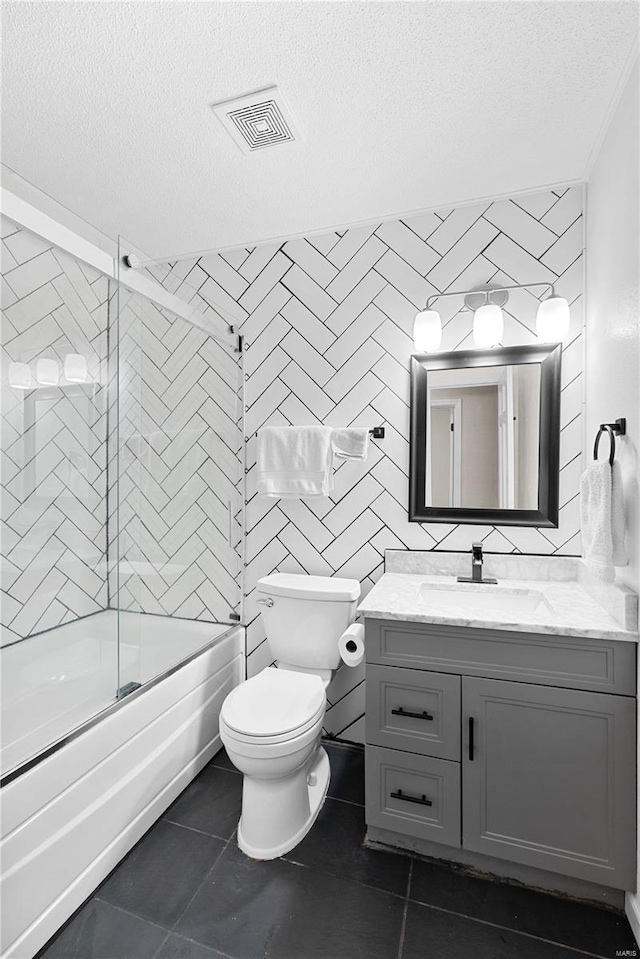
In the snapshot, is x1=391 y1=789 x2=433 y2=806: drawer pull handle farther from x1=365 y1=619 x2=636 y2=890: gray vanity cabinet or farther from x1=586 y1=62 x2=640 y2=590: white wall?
x1=586 y1=62 x2=640 y2=590: white wall

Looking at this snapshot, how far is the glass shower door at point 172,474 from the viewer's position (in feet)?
5.82

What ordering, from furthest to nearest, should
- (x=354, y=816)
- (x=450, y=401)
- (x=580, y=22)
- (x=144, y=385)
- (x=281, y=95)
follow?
(x=450, y=401) → (x=144, y=385) → (x=354, y=816) → (x=281, y=95) → (x=580, y=22)

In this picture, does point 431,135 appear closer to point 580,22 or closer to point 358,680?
point 580,22

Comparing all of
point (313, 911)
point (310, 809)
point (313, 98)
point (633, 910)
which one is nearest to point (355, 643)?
point (310, 809)

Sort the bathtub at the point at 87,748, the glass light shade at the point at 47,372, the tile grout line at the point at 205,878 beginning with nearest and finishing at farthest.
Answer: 1. the bathtub at the point at 87,748
2. the tile grout line at the point at 205,878
3. the glass light shade at the point at 47,372

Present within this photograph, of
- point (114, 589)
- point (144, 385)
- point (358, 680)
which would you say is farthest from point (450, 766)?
point (144, 385)

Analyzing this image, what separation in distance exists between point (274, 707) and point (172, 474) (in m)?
1.04

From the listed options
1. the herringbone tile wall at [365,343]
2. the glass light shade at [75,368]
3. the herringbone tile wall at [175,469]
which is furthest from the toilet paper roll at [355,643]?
the glass light shade at [75,368]

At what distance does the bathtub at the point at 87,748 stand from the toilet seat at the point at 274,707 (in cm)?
31

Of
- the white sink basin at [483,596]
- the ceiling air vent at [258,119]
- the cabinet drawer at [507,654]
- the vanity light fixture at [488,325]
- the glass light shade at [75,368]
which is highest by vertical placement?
the ceiling air vent at [258,119]

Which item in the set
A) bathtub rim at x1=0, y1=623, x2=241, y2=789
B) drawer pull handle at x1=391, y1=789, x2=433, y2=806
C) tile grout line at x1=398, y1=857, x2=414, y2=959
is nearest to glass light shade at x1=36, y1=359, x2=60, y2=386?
bathtub rim at x1=0, y1=623, x2=241, y2=789

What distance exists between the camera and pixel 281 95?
4.85 feet

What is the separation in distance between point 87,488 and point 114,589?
0.41m

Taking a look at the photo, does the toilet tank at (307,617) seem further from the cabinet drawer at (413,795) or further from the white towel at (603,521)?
the white towel at (603,521)
